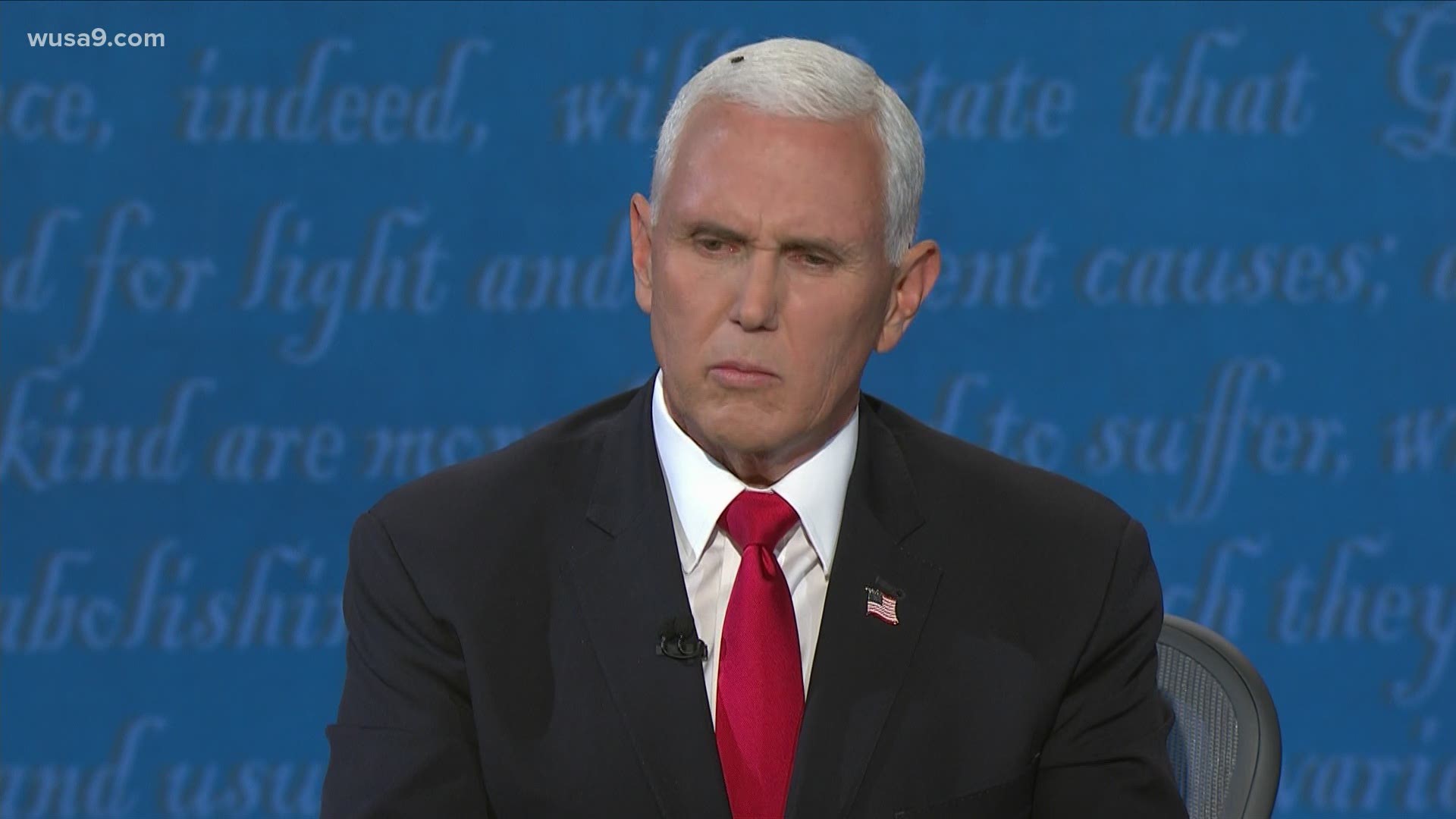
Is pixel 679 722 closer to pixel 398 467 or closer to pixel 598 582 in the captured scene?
pixel 598 582

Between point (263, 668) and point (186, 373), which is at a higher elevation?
point (186, 373)

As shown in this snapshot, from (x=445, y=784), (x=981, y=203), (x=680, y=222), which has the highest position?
(x=981, y=203)

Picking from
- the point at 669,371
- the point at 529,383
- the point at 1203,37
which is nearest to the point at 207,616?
the point at 529,383

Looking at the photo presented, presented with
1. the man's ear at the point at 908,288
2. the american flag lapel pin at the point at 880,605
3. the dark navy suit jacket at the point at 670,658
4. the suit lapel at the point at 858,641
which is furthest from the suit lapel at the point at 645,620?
the man's ear at the point at 908,288

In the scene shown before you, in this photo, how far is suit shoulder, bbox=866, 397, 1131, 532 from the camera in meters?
2.25

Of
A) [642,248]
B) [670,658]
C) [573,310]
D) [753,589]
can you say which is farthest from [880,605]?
[573,310]

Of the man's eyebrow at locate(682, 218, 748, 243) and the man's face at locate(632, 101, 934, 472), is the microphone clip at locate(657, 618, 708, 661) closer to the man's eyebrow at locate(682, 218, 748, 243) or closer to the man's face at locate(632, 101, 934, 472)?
the man's face at locate(632, 101, 934, 472)

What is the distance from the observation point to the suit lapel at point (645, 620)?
1.97m

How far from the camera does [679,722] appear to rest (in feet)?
6.51

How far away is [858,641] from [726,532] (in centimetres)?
21

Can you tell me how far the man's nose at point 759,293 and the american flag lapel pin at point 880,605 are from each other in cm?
34

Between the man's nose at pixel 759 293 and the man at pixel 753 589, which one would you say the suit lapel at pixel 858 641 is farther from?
the man's nose at pixel 759 293

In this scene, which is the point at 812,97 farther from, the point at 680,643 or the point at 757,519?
the point at 680,643

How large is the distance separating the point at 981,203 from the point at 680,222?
196 cm
